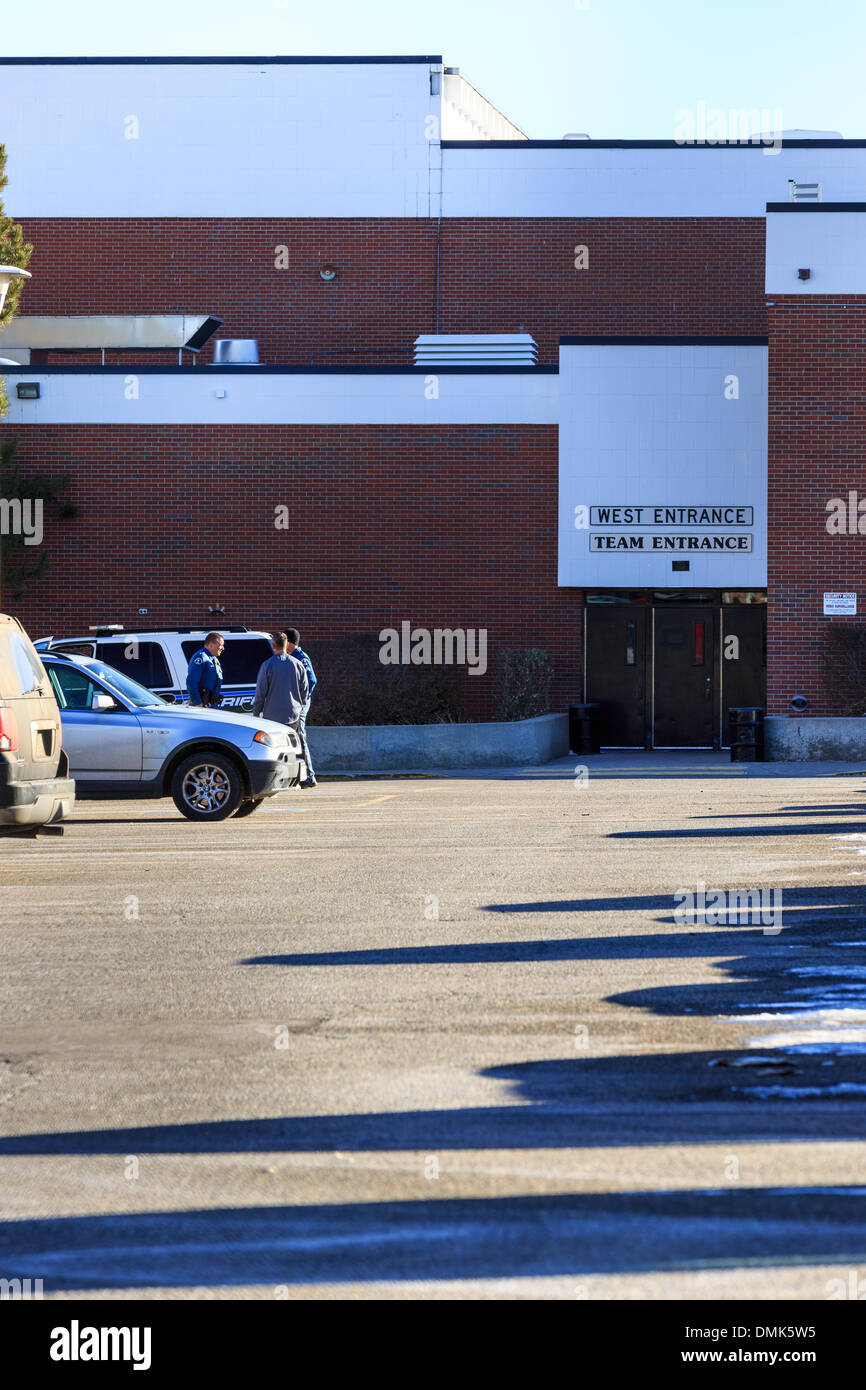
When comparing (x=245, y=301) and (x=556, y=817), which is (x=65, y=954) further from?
(x=245, y=301)

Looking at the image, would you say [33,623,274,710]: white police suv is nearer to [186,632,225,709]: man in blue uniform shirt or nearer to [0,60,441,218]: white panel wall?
[186,632,225,709]: man in blue uniform shirt

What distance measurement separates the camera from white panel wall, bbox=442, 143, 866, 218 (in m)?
36.5

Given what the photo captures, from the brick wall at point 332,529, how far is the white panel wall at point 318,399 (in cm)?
21

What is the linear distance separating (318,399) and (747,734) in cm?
975

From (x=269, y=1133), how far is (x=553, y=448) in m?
26.3

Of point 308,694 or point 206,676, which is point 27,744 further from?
point 206,676

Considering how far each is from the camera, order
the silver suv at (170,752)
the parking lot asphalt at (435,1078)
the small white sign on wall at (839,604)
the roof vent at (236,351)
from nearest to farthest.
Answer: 1. the parking lot asphalt at (435,1078)
2. the silver suv at (170,752)
3. the small white sign on wall at (839,604)
4. the roof vent at (236,351)

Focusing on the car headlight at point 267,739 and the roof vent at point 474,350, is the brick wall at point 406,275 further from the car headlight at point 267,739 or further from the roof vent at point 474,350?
the car headlight at point 267,739

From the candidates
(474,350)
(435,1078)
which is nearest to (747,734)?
(474,350)

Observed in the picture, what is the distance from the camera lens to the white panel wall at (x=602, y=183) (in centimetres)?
3647

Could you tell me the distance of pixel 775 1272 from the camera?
4.59 m

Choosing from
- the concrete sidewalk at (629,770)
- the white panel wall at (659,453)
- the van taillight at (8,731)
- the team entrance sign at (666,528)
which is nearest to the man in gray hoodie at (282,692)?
the concrete sidewalk at (629,770)

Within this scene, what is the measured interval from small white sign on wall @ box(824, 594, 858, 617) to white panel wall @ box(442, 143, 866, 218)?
11.0 m

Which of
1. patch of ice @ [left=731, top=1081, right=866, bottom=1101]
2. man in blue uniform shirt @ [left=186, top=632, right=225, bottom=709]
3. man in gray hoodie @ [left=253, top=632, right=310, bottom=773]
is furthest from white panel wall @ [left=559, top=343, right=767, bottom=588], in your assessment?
patch of ice @ [left=731, top=1081, right=866, bottom=1101]
